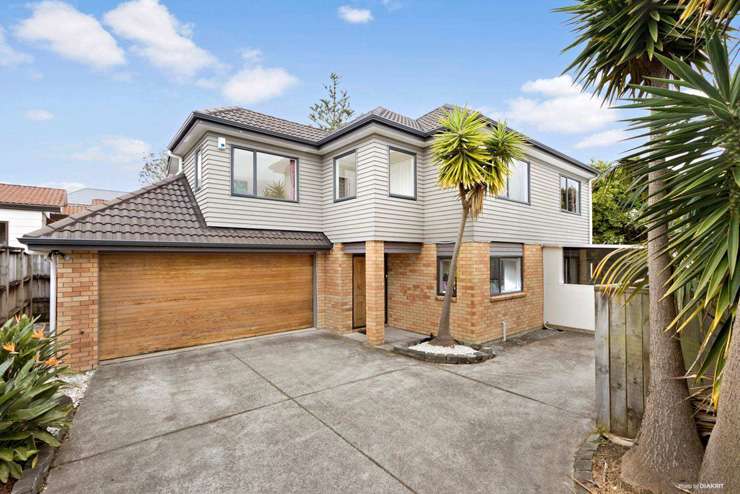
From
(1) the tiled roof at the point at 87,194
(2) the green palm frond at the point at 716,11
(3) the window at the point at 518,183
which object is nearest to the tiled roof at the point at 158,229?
(3) the window at the point at 518,183

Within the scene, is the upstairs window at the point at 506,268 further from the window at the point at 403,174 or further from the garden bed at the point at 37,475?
the garden bed at the point at 37,475

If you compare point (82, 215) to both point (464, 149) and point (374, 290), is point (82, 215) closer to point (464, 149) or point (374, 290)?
point (374, 290)

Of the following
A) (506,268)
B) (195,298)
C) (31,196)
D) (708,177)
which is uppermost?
(31,196)

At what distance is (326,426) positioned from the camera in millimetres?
4402

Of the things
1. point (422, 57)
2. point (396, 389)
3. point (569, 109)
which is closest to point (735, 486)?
point (396, 389)

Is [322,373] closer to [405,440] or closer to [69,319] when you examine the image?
[405,440]

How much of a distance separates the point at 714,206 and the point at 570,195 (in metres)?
11.0

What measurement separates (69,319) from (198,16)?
10254mm

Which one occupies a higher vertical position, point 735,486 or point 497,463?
point 735,486

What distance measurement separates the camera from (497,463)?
141 inches

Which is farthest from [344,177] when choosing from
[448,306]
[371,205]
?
[448,306]

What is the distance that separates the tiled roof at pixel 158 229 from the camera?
21.8ft

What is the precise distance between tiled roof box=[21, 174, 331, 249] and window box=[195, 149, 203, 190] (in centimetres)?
51

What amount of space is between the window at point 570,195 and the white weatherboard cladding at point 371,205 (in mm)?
964
